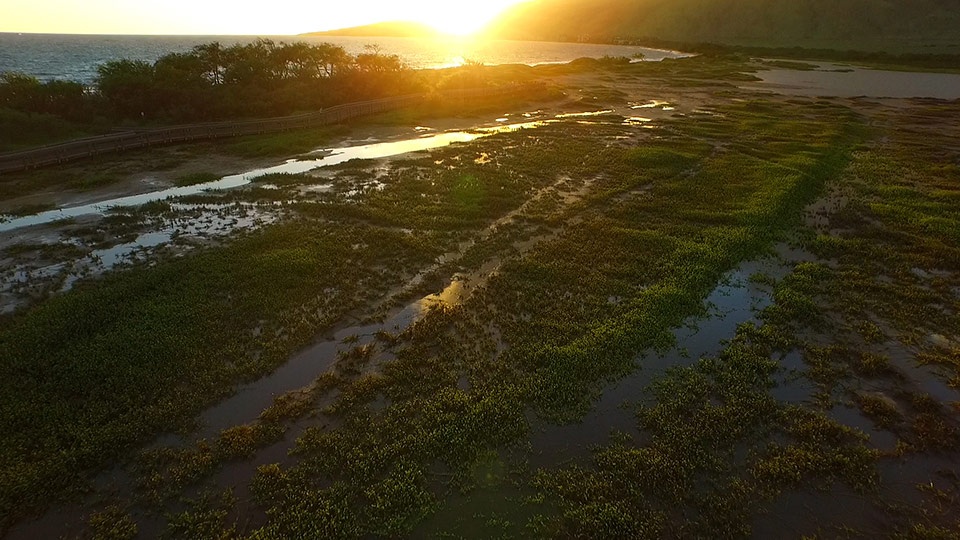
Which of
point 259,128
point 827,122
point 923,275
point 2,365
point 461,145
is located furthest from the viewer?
point 827,122

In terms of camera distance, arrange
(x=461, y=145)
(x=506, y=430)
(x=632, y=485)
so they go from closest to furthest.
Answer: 1. (x=632, y=485)
2. (x=506, y=430)
3. (x=461, y=145)

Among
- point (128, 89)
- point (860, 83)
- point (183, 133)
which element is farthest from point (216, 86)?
point (860, 83)

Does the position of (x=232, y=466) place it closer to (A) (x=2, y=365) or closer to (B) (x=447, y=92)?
(A) (x=2, y=365)

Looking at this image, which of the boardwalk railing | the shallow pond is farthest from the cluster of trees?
the shallow pond

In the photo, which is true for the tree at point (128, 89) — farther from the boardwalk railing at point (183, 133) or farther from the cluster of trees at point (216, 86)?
the boardwalk railing at point (183, 133)

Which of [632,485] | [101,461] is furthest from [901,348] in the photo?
[101,461]

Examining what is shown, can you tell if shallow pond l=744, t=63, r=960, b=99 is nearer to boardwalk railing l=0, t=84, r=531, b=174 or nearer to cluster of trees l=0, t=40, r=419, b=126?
boardwalk railing l=0, t=84, r=531, b=174
